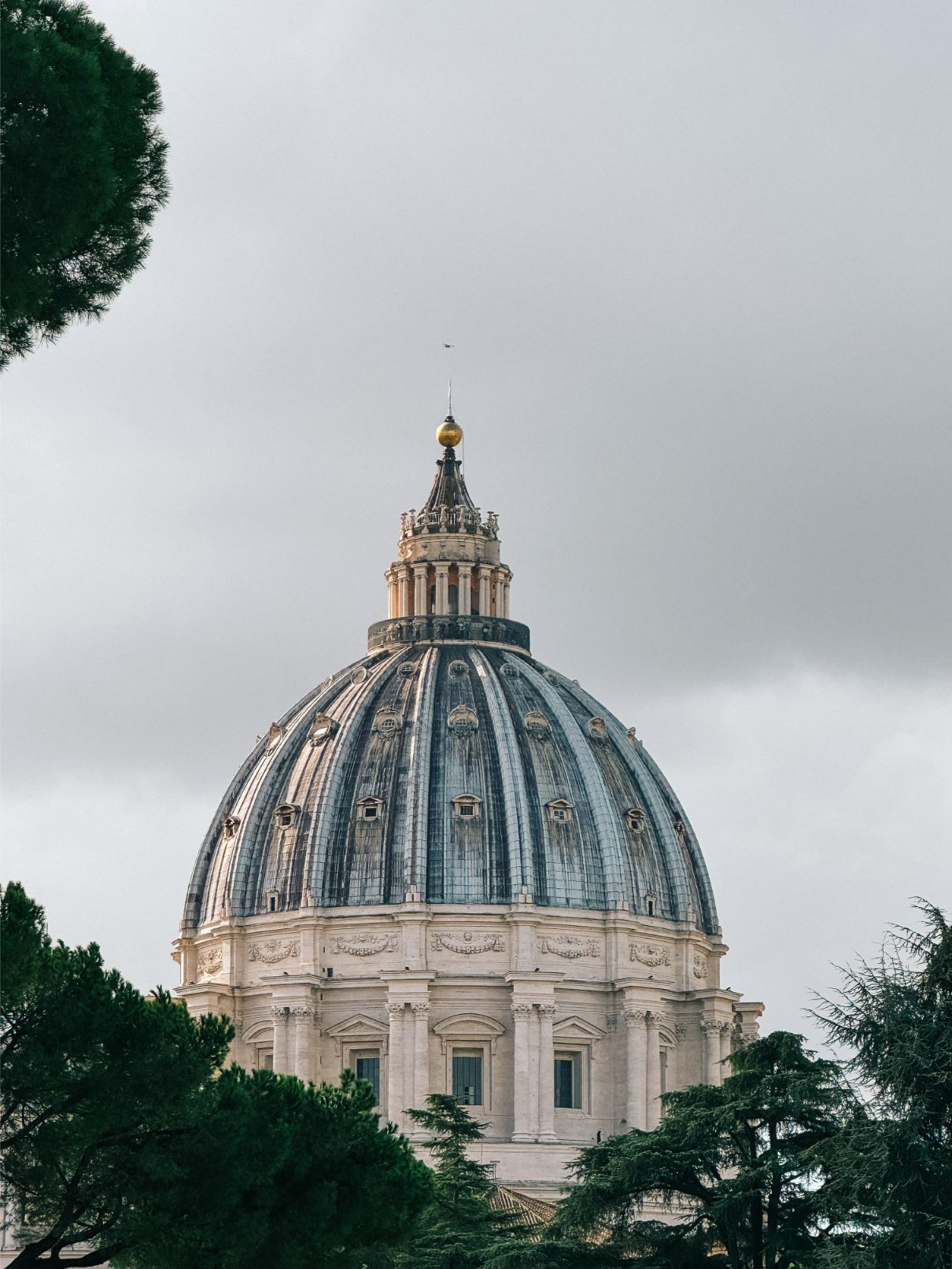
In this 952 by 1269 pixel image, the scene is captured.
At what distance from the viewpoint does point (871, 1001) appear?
39.1 metres

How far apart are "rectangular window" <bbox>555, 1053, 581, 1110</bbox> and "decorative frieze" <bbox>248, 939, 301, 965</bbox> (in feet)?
28.6

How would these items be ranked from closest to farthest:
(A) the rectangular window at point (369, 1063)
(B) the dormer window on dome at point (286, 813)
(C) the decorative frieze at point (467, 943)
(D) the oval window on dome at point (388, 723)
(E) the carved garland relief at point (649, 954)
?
1. (A) the rectangular window at point (369, 1063)
2. (C) the decorative frieze at point (467, 943)
3. (E) the carved garland relief at point (649, 954)
4. (B) the dormer window on dome at point (286, 813)
5. (D) the oval window on dome at point (388, 723)

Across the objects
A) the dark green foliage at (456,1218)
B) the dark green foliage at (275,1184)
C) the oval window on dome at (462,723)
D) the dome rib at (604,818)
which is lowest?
the dark green foliage at (275,1184)

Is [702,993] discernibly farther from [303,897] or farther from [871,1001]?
[871,1001]

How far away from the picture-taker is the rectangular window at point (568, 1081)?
8794 centimetres

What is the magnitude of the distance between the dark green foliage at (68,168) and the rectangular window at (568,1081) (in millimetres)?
64979

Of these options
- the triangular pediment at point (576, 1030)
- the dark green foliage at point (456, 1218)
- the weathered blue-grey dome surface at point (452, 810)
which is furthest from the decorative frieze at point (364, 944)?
the dark green foliage at point (456, 1218)

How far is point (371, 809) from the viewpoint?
90750 millimetres

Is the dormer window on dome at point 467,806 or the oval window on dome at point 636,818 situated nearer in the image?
the dormer window on dome at point 467,806

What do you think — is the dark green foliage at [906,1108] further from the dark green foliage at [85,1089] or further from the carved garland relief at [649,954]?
the carved garland relief at [649,954]

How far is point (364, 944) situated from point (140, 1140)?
58445 millimetres

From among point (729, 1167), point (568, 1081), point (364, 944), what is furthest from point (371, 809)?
point (729, 1167)

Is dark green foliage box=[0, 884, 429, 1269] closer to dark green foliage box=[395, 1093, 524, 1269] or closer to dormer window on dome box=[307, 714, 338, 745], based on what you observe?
dark green foliage box=[395, 1093, 524, 1269]

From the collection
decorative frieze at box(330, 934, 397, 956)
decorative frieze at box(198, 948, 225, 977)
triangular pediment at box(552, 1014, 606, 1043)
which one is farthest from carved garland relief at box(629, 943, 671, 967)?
decorative frieze at box(198, 948, 225, 977)
